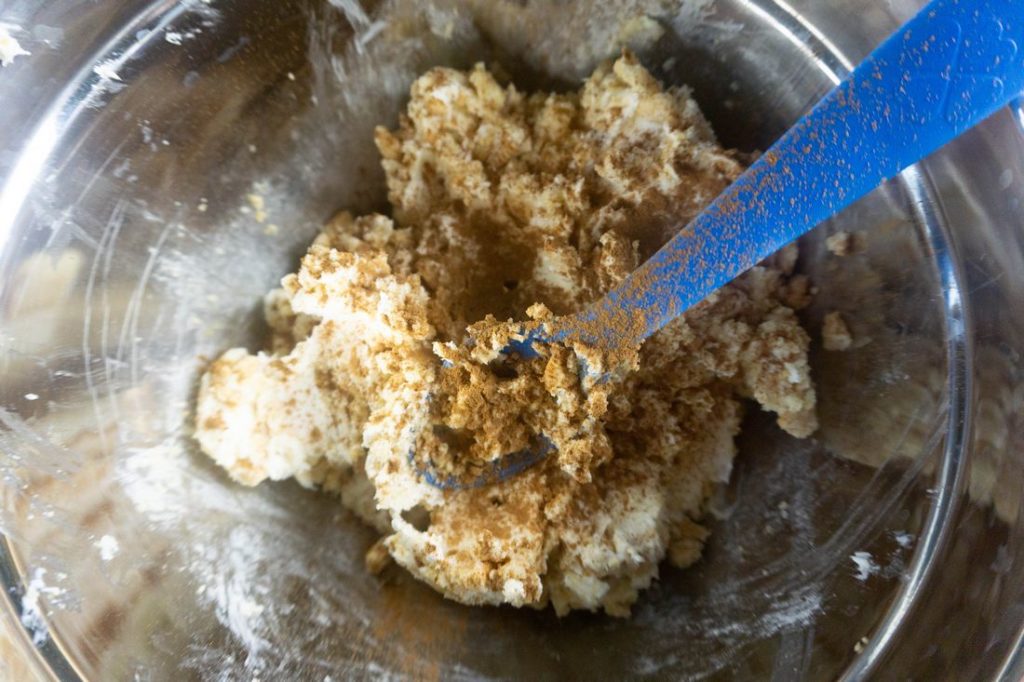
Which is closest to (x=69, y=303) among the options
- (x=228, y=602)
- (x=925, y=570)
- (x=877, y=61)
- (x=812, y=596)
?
(x=228, y=602)

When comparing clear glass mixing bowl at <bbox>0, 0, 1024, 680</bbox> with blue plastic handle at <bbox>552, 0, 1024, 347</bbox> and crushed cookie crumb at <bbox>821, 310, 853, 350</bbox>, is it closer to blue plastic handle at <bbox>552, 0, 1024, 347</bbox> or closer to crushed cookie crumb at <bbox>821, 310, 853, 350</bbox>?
crushed cookie crumb at <bbox>821, 310, 853, 350</bbox>

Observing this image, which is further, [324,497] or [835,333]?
[324,497]

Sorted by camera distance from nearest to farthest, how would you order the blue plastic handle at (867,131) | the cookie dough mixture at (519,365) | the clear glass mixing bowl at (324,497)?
the blue plastic handle at (867,131)
the clear glass mixing bowl at (324,497)
the cookie dough mixture at (519,365)

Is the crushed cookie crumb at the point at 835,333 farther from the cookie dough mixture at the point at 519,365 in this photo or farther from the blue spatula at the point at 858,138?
the blue spatula at the point at 858,138

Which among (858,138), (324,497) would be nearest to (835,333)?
(858,138)

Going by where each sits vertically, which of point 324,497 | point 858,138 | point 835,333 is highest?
point 858,138

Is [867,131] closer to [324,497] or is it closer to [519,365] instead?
[519,365]

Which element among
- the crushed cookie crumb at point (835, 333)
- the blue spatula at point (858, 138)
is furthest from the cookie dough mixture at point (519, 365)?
the blue spatula at point (858, 138)
